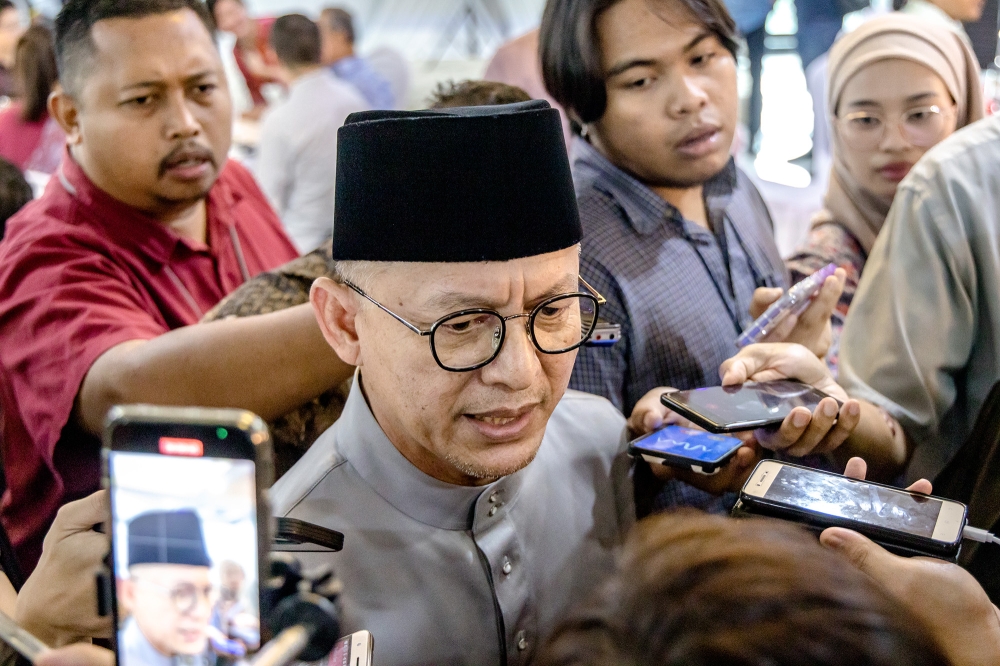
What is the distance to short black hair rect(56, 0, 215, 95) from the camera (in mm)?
1863

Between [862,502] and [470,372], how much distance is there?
0.56 m

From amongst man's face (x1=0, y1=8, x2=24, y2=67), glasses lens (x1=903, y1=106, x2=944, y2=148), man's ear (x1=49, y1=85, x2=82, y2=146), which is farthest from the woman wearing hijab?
man's face (x1=0, y1=8, x2=24, y2=67)

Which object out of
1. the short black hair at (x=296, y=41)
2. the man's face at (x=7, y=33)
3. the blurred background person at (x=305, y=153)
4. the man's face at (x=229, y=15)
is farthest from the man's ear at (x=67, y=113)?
the man's face at (x=229, y=15)

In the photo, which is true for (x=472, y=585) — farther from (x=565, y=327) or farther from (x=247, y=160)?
(x=247, y=160)

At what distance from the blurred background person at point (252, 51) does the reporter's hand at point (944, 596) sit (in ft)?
20.0

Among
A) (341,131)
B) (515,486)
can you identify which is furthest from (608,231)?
(341,131)

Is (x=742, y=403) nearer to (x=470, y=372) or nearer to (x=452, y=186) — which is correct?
(x=470, y=372)

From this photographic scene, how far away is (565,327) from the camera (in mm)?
1200

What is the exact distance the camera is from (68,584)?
0.94 meters

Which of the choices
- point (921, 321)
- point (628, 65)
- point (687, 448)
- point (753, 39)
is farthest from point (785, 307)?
point (753, 39)

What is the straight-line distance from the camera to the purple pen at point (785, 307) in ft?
5.53

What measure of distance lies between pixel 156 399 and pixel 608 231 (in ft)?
2.98

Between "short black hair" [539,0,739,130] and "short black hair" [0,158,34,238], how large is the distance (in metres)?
1.62

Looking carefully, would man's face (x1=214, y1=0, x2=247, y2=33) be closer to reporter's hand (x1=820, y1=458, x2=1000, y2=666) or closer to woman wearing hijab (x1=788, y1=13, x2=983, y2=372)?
woman wearing hijab (x1=788, y1=13, x2=983, y2=372)
